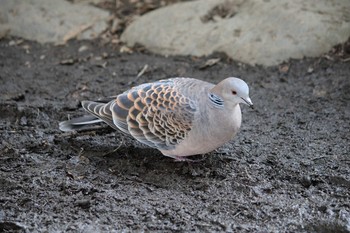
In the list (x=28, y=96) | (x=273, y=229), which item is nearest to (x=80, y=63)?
(x=28, y=96)

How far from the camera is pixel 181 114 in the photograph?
3.49 m

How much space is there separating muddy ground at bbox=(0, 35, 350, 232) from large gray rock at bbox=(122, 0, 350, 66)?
17 centimetres

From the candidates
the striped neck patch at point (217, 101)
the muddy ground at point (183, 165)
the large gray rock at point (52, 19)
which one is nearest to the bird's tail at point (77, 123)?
the muddy ground at point (183, 165)

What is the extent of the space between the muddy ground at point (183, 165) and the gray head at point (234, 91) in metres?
0.54

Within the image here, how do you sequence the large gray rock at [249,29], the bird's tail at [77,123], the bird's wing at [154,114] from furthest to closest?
the large gray rock at [249,29] → the bird's tail at [77,123] → the bird's wing at [154,114]

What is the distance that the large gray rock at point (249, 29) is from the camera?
5.14 m

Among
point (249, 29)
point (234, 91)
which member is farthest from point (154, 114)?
point (249, 29)

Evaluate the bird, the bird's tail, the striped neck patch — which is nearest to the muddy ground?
the bird's tail

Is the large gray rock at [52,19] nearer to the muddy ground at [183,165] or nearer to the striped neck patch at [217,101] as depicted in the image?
the muddy ground at [183,165]

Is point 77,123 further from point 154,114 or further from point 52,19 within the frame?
point 52,19

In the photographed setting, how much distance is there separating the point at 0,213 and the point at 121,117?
100cm

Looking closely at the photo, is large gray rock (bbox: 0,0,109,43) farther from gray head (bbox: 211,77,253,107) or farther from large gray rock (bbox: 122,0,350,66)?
gray head (bbox: 211,77,253,107)

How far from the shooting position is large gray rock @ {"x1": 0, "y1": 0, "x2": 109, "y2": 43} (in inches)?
233

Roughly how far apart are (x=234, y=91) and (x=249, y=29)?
2.08m
